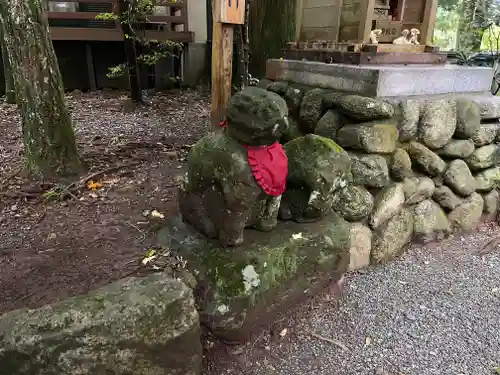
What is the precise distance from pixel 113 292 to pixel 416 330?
1.73 m

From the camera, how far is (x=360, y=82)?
3035 mm

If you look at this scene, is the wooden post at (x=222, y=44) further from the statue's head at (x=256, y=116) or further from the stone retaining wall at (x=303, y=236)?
the statue's head at (x=256, y=116)

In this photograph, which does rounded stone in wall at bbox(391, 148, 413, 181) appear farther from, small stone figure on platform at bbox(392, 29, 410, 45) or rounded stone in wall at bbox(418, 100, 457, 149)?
small stone figure on platform at bbox(392, 29, 410, 45)

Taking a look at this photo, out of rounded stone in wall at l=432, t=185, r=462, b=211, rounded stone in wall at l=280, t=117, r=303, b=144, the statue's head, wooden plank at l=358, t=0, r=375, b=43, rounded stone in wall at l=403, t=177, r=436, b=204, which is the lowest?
rounded stone in wall at l=432, t=185, r=462, b=211

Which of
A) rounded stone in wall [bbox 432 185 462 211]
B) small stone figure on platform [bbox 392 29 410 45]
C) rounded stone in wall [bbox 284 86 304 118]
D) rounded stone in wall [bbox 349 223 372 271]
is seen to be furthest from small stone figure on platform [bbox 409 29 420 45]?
rounded stone in wall [bbox 349 223 372 271]

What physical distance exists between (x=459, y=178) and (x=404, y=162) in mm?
617

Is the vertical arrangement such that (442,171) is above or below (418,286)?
above

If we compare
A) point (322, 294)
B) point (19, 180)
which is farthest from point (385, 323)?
point (19, 180)

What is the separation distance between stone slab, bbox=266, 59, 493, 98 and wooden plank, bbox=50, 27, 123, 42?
15.6ft

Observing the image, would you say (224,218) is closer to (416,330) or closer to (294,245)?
(294,245)

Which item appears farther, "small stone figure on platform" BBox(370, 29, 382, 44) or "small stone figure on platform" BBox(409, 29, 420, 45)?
"small stone figure on platform" BBox(409, 29, 420, 45)

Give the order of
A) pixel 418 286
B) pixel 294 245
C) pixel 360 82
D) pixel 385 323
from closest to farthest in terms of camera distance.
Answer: pixel 294 245, pixel 385 323, pixel 418 286, pixel 360 82

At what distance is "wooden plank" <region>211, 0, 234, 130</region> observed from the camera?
10.2 feet

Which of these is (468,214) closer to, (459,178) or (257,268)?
(459,178)
